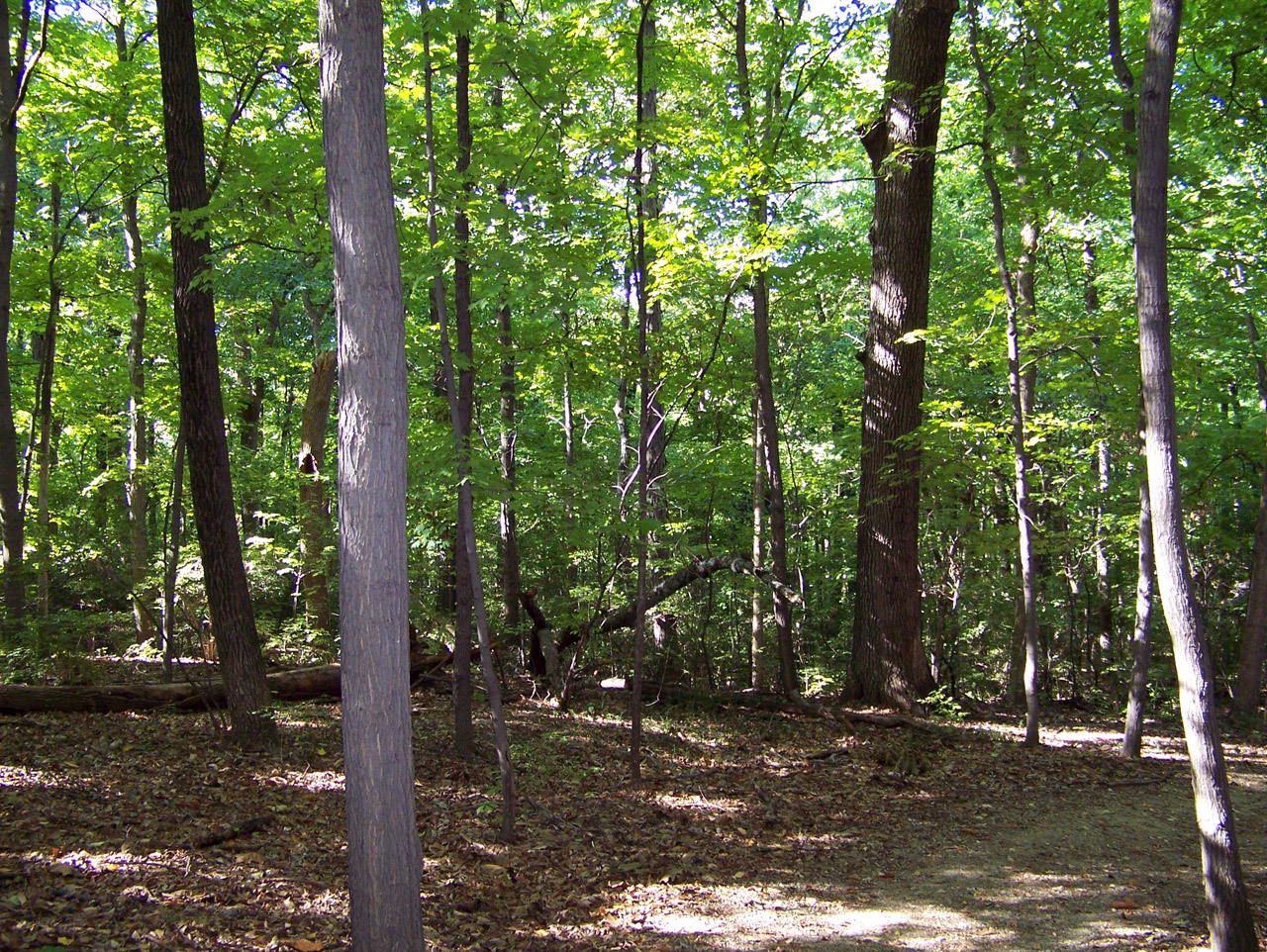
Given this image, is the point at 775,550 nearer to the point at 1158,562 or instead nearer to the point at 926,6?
the point at 1158,562

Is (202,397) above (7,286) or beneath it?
beneath

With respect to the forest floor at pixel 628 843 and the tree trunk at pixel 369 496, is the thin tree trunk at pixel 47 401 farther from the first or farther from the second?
the tree trunk at pixel 369 496

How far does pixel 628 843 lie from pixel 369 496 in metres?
3.60

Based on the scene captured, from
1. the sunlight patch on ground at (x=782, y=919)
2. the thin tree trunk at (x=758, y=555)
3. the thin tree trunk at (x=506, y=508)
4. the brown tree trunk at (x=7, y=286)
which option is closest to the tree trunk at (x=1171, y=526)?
the sunlight patch on ground at (x=782, y=919)

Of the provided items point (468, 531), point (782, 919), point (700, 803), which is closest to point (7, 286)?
point (468, 531)

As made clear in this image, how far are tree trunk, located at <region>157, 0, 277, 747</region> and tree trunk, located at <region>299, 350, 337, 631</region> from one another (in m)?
2.72

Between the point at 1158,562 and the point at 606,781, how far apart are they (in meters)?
4.54

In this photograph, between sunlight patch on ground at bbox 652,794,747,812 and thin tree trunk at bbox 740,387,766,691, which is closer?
sunlight patch on ground at bbox 652,794,747,812

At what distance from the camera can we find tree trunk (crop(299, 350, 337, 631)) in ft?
32.2

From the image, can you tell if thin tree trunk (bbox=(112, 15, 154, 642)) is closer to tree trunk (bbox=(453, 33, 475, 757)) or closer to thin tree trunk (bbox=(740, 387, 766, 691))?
tree trunk (bbox=(453, 33, 475, 757))

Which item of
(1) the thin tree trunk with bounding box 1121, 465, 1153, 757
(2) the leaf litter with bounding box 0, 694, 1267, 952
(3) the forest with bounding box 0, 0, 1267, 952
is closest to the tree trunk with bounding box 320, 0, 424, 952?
(3) the forest with bounding box 0, 0, 1267, 952

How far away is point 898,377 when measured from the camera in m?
9.91

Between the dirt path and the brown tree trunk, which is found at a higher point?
the brown tree trunk

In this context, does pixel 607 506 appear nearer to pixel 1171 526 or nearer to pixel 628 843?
pixel 628 843
